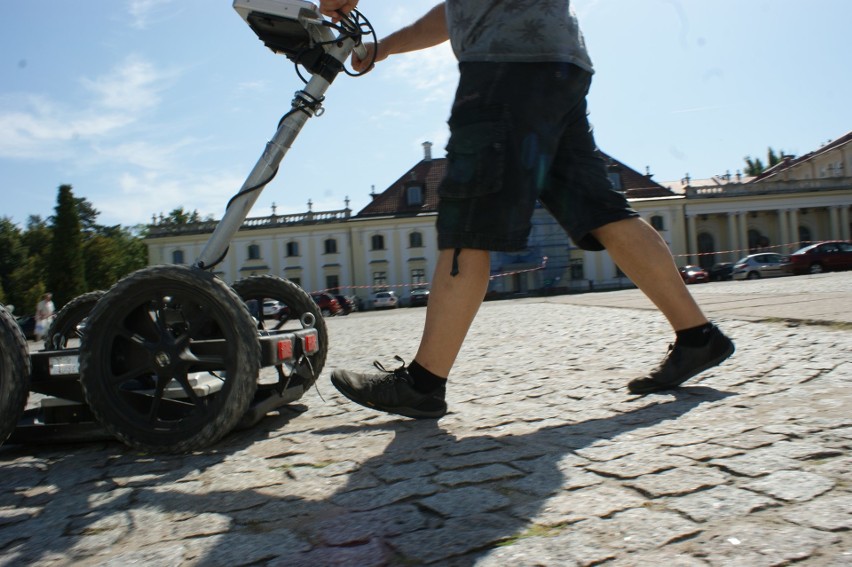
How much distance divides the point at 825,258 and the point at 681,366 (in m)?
32.6

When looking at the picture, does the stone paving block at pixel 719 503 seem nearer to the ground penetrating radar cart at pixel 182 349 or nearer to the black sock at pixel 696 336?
the black sock at pixel 696 336

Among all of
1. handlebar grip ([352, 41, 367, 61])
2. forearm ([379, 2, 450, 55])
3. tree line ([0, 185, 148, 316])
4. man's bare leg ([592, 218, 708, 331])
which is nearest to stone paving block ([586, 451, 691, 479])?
man's bare leg ([592, 218, 708, 331])

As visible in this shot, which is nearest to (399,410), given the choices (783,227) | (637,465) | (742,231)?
(637,465)

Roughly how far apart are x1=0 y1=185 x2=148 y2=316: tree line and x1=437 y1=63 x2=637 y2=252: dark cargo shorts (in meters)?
53.0

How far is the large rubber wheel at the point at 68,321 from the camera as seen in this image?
364cm

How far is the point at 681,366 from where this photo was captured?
8.63 feet

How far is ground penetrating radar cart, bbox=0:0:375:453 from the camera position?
88.8 inches

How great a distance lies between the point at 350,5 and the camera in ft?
8.85

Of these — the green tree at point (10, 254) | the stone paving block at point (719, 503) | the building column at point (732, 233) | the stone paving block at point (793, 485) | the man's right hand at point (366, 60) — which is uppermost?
the green tree at point (10, 254)

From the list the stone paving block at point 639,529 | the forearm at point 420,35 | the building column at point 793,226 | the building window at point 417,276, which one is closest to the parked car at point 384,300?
the building window at point 417,276

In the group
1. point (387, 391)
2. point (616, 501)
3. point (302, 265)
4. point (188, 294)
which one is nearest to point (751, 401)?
point (616, 501)

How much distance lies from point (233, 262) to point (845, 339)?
5995 cm

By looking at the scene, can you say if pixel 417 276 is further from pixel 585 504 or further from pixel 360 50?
pixel 585 504

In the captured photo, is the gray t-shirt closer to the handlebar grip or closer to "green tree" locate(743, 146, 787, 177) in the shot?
the handlebar grip
